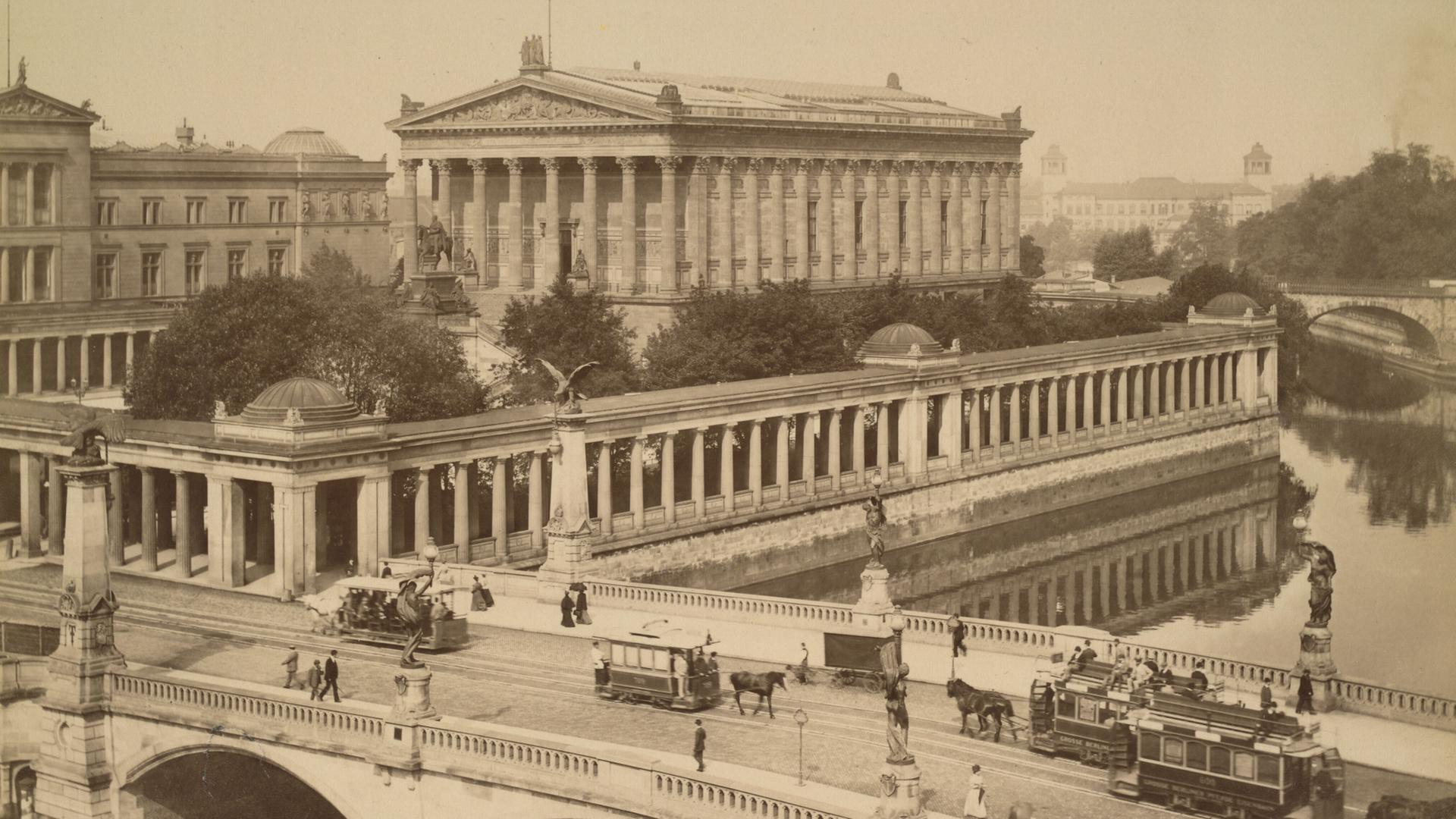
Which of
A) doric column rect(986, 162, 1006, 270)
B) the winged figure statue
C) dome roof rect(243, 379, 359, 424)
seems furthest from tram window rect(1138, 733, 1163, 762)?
doric column rect(986, 162, 1006, 270)

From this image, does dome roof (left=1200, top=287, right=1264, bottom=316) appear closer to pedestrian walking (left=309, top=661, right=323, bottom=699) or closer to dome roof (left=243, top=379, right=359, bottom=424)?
dome roof (left=243, top=379, right=359, bottom=424)

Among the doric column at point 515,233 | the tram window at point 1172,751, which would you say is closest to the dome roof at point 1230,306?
the doric column at point 515,233

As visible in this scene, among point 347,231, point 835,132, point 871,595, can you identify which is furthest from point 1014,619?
point 347,231

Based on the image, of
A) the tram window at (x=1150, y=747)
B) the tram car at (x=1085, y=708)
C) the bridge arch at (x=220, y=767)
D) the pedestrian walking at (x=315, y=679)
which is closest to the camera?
the tram window at (x=1150, y=747)

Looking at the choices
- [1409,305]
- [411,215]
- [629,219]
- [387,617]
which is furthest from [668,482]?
[1409,305]

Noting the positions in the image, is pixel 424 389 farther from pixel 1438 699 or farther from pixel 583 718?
pixel 1438 699

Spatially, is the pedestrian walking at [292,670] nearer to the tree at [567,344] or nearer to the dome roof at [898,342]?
the tree at [567,344]
